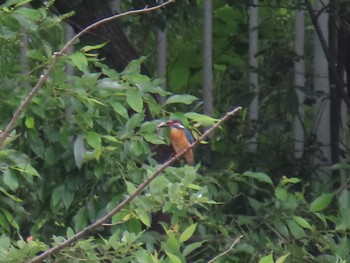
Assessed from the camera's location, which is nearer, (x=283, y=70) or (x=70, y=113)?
(x=70, y=113)

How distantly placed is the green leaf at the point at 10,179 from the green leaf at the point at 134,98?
411 mm

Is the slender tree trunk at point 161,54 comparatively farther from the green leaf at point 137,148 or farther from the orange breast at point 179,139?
the green leaf at point 137,148

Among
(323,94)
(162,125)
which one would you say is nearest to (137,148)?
(162,125)

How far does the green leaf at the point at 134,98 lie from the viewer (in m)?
2.91

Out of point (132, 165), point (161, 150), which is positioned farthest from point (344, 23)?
point (132, 165)

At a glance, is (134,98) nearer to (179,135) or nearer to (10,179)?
(179,135)

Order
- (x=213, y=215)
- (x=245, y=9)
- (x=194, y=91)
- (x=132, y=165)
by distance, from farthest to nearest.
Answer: (x=194, y=91) → (x=245, y=9) → (x=213, y=215) → (x=132, y=165)

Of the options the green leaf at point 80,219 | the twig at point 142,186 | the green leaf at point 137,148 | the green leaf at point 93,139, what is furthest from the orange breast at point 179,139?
the twig at point 142,186

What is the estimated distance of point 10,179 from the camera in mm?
2674

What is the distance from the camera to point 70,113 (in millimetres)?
3059

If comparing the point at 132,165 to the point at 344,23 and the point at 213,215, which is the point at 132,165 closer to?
the point at 213,215

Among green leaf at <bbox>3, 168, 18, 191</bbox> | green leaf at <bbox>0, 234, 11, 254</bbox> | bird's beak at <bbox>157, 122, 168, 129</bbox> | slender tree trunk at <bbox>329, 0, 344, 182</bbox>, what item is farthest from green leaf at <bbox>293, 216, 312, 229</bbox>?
slender tree trunk at <bbox>329, 0, 344, 182</bbox>

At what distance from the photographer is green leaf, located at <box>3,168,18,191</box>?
2660mm

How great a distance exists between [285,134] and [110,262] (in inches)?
102
